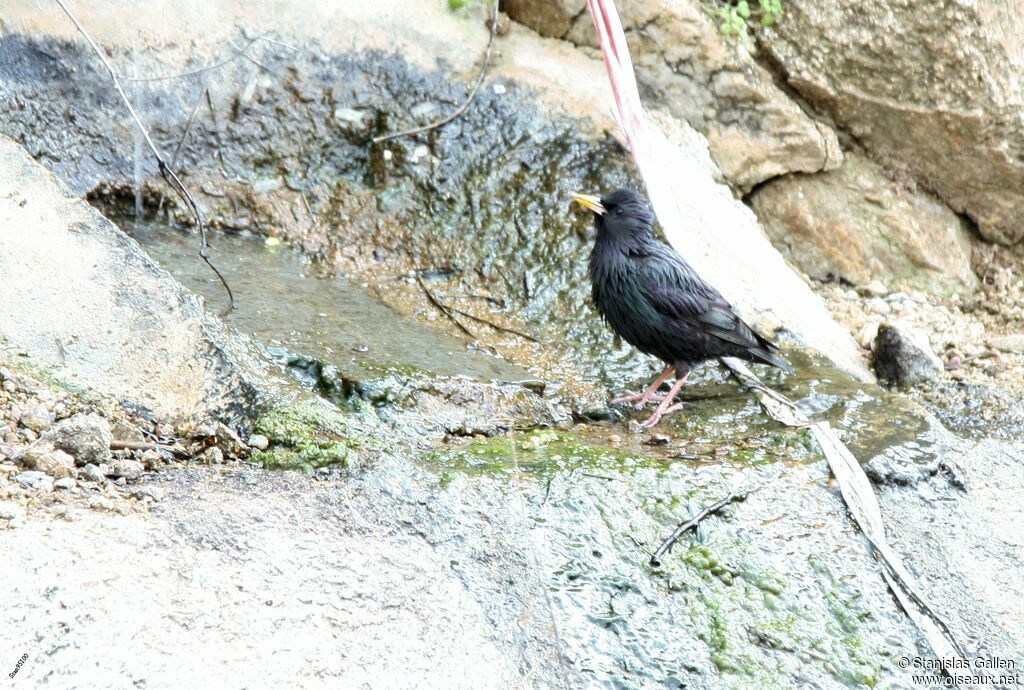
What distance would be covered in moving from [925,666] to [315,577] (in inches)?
87.5

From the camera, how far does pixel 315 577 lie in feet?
10.8

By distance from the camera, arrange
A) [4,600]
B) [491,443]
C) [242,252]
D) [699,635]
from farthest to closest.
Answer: [242,252]
[491,443]
[699,635]
[4,600]

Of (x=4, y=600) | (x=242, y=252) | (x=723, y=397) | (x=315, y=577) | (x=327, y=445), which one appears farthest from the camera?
(x=242, y=252)

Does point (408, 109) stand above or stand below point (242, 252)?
above

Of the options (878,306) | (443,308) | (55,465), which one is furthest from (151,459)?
(878,306)

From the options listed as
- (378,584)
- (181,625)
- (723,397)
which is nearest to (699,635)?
(378,584)

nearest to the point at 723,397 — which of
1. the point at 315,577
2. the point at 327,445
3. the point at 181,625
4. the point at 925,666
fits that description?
the point at 925,666

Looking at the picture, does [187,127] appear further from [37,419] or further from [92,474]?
[92,474]

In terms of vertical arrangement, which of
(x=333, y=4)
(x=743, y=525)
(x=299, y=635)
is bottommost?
(x=299, y=635)

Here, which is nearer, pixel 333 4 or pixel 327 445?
pixel 327 445

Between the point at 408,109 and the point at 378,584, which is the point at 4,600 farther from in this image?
the point at 408,109

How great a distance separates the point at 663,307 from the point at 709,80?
269 centimetres

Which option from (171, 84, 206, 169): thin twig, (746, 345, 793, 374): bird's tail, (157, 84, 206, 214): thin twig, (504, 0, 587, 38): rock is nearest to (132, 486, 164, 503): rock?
(157, 84, 206, 214): thin twig

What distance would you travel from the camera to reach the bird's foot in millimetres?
5281
